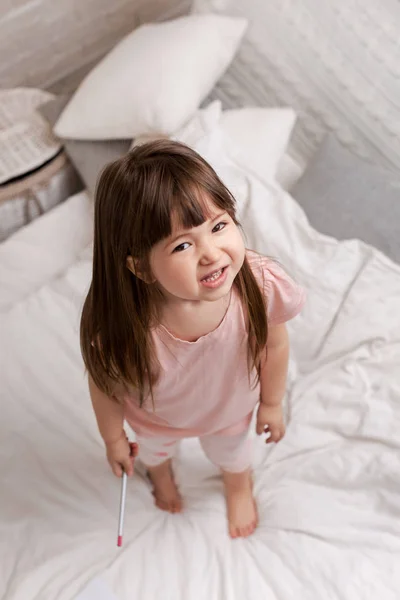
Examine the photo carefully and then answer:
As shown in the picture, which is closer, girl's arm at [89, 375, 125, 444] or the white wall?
girl's arm at [89, 375, 125, 444]

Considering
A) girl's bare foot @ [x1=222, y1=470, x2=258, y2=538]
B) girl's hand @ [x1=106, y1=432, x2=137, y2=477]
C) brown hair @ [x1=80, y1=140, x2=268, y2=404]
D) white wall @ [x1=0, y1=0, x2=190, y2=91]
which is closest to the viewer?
brown hair @ [x1=80, y1=140, x2=268, y2=404]

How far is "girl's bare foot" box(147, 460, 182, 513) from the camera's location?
3.40 feet

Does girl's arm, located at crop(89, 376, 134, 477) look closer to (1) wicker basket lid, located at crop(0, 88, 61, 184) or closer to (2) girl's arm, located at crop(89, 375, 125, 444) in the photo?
(2) girl's arm, located at crop(89, 375, 125, 444)

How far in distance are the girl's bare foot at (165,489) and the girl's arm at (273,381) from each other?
0.21 metres

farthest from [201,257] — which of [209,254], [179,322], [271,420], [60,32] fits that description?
[60,32]

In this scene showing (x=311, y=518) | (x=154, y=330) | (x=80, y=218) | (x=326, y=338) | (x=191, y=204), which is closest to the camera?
(x=191, y=204)

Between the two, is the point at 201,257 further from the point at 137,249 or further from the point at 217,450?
the point at 217,450

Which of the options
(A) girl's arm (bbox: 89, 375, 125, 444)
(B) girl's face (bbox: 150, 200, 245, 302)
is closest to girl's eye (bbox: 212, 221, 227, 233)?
(B) girl's face (bbox: 150, 200, 245, 302)

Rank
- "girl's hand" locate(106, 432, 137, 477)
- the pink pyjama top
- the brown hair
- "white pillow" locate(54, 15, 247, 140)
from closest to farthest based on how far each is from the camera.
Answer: the brown hair
the pink pyjama top
"girl's hand" locate(106, 432, 137, 477)
"white pillow" locate(54, 15, 247, 140)

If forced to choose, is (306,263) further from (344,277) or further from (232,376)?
(232,376)

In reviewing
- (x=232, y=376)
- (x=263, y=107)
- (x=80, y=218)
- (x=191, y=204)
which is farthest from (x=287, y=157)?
(x=191, y=204)

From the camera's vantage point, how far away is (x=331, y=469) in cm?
100

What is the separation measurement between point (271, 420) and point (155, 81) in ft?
2.52

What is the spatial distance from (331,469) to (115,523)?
0.35m
